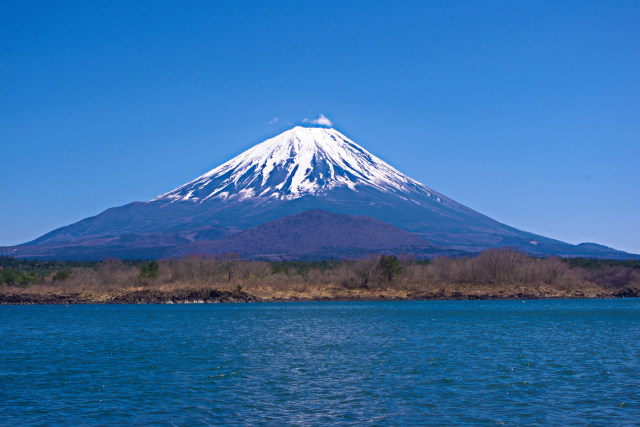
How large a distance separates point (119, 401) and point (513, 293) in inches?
3800

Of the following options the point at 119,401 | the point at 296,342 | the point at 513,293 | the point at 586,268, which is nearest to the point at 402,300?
the point at 513,293

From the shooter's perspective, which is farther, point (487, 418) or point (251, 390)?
point (251, 390)

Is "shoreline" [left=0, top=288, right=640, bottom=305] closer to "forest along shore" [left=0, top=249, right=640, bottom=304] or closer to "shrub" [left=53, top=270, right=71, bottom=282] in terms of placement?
"forest along shore" [left=0, top=249, right=640, bottom=304]

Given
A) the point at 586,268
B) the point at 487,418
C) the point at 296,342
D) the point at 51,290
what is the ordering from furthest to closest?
the point at 586,268 < the point at 51,290 < the point at 296,342 < the point at 487,418

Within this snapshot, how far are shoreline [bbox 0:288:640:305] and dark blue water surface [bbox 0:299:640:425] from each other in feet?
166

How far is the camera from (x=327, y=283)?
4660 inches

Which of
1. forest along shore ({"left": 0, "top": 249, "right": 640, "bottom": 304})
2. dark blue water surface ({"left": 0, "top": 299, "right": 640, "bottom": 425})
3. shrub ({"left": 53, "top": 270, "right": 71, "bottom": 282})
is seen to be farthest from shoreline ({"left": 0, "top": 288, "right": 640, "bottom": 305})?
dark blue water surface ({"left": 0, "top": 299, "right": 640, "bottom": 425})

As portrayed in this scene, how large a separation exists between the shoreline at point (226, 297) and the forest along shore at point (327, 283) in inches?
6.1

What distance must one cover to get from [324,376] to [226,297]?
253ft

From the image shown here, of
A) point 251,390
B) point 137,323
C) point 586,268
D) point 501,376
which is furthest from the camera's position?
point 586,268

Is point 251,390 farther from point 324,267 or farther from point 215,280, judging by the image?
point 324,267

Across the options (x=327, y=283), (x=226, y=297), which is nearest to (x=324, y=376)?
(x=226, y=297)

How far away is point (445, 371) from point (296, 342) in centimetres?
1557

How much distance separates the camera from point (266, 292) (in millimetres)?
110812
